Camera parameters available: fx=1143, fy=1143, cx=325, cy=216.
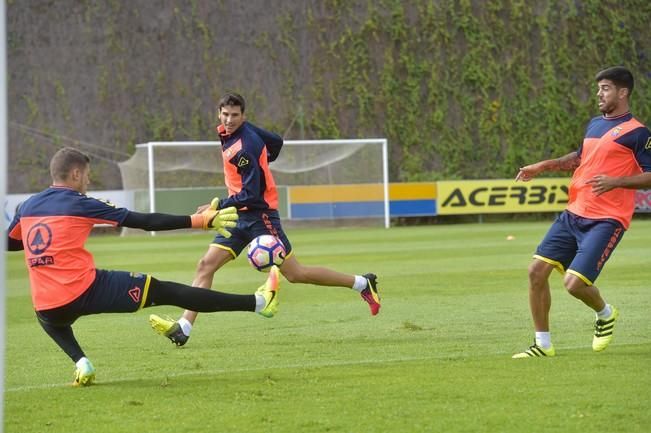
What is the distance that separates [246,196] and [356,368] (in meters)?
2.25

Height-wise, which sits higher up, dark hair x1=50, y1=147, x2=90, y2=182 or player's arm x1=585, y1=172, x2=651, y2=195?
dark hair x1=50, y1=147, x2=90, y2=182

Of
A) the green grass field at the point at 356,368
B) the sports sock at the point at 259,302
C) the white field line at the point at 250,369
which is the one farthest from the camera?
the sports sock at the point at 259,302

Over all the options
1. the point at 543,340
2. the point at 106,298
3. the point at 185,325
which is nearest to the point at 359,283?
the point at 185,325

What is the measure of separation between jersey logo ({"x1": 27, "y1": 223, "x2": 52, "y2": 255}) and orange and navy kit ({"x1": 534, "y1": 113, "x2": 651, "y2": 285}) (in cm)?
344

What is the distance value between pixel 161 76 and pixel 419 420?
101ft

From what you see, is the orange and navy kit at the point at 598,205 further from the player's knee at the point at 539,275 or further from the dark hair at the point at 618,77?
the dark hair at the point at 618,77

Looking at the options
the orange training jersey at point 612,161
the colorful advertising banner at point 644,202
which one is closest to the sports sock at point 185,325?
the orange training jersey at point 612,161

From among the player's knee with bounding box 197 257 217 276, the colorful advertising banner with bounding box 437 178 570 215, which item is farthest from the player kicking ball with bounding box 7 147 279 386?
the colorful advertising banner with bounding box 437 178 570 215

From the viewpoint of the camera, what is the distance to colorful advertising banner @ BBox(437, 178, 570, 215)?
32.3m

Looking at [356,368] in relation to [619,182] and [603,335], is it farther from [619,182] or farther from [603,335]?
[619,182]

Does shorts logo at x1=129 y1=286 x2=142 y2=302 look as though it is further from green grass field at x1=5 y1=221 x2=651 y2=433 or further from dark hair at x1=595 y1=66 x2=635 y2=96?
dark hair at x1=595 y1=66 x2=635 y2=96

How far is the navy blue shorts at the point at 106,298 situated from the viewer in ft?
22.9

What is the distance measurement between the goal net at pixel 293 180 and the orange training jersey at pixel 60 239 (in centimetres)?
2181

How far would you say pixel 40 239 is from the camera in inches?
273
